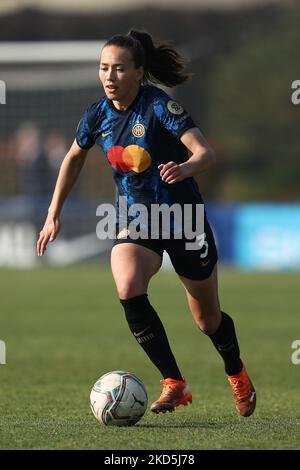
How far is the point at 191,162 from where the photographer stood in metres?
6.13

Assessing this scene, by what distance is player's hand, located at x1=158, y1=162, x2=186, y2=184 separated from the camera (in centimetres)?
598

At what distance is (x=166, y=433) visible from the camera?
19.3 ft

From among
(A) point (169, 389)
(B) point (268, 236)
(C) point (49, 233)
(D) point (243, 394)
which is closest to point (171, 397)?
(A) point (169, 389)

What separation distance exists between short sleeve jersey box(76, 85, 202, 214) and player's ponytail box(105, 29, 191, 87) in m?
0.22

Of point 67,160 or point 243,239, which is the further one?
point 243,239

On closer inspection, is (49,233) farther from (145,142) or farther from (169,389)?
(169,389)

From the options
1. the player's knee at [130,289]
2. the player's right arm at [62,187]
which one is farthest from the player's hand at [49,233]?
the player's knee at [130,289]

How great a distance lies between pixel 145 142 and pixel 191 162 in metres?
0.37

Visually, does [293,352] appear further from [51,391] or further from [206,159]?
[206,159]

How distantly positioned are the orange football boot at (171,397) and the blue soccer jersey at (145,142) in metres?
1.02

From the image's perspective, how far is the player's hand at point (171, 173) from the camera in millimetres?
5977

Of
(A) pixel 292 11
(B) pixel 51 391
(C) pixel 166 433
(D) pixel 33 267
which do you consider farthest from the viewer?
(A) pixel 292 11
